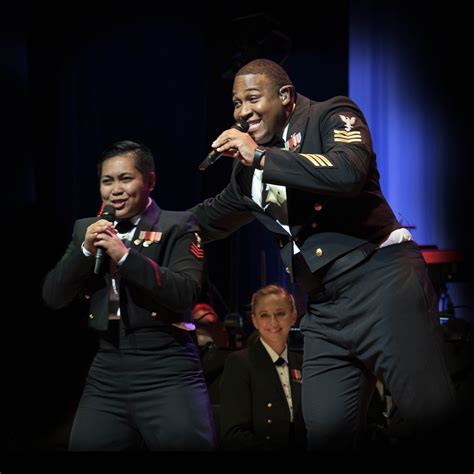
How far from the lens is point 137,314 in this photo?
2.95 m

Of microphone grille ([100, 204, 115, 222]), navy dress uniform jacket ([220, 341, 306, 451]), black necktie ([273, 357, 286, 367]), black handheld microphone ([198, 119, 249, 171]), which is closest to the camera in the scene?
black handheld microphone ([198, 119, 249, 171])

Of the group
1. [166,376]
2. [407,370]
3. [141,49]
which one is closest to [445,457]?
[407,370]

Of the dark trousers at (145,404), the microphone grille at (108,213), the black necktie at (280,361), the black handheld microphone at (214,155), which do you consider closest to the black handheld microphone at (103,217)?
the microphone grille at (108,213)

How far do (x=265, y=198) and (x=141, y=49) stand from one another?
3659 mm

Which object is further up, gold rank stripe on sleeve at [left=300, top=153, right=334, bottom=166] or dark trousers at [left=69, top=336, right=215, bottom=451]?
gold rank stripe on sleeve at [left=300, top=153, right=334, bottom=166]

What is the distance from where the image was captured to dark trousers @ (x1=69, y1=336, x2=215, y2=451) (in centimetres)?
283

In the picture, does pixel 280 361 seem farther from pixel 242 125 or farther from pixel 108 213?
pixel 242 125

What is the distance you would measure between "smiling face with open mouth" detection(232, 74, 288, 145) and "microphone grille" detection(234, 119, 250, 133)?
0.05 feet

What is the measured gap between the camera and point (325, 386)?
8.91 ft

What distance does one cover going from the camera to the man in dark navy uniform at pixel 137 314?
286cm

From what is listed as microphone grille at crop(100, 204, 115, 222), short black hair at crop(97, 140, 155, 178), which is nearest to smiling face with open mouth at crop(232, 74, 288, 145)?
short black hair at crop(97, 140, 155, 178)

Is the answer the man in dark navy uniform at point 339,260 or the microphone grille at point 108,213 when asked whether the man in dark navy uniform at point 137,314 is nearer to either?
the microphone grille at point 108,213

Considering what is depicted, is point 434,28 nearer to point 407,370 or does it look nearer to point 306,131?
point 306,131

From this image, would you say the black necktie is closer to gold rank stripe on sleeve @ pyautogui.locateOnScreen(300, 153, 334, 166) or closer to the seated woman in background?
the seated woman in background
